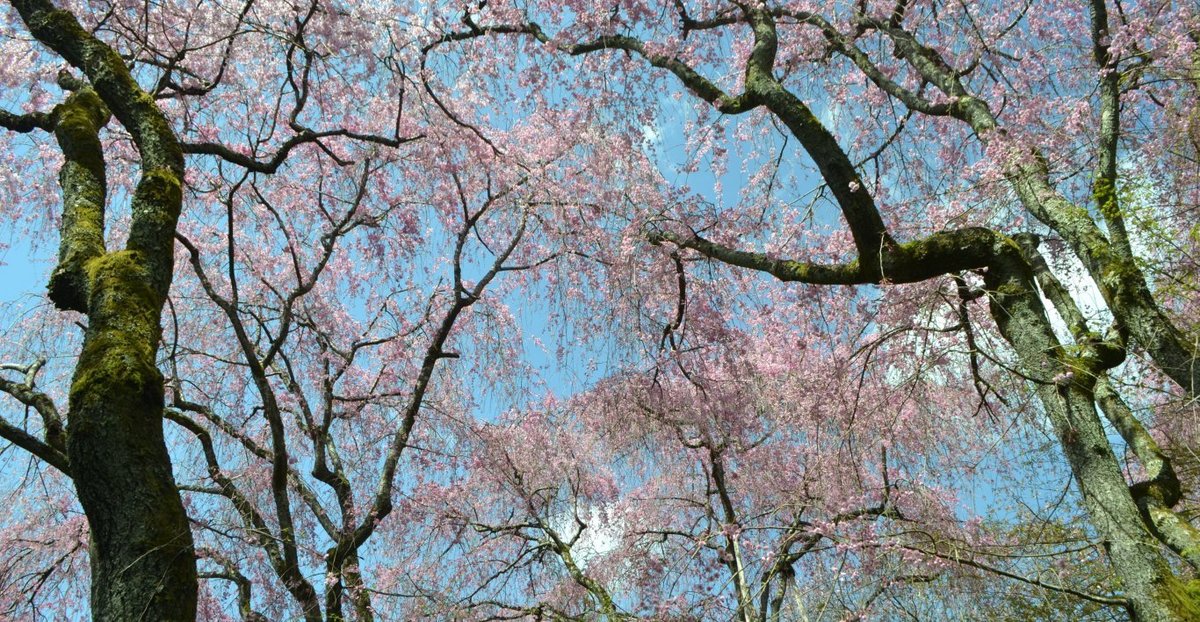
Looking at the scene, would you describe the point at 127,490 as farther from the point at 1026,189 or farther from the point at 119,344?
the point at 1026,189

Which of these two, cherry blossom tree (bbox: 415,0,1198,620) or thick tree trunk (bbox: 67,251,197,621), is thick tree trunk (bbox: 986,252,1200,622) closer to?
cherry blossom tree (bbox: 415,0,1198,620)

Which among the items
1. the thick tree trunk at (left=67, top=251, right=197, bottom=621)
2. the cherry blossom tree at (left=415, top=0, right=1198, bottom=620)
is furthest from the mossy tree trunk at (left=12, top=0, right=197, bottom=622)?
the cherry blossom tree at (left=415, top=0, right=1198, bottom=620)

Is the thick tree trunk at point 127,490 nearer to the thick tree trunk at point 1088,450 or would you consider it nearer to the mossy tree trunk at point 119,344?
the mossy tree trunk at point 119,344

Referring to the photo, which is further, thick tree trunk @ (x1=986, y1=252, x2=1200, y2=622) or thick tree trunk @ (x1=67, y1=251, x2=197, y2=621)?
thick tree trunk @ (x1=986, y1=252, x2=1200, y2=622)

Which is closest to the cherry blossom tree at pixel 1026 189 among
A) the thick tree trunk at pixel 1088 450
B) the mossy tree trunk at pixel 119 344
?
the thick tree trunk at pixel 1088 450

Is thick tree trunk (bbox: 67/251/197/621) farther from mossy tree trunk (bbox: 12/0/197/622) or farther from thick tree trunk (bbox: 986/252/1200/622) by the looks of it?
thick tree trunk (bbox: 986/252/1200/622)

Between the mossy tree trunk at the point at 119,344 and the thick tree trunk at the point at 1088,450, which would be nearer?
the mossy tree trunk at the point at 119,344

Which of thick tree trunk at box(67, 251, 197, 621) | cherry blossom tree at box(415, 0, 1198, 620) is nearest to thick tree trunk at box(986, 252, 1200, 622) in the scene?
cherry blossom tree at box(415, 0, 1198, 620)

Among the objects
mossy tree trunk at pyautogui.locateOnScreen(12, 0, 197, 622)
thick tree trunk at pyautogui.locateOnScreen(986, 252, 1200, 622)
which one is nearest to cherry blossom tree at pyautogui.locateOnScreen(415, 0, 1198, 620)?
thick tree trunk at pyautogui.locateOnScreen(986, 252, 1200, 622)

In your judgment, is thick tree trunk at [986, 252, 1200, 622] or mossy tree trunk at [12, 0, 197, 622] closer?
mossy tree trunk at [12, 0, 197, 622]

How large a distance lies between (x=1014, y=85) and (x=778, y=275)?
11.2 feet

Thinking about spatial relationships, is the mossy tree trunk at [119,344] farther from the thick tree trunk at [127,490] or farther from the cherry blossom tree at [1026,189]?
the cherry blossom tree at [1026,189]

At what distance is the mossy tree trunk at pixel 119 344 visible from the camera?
229 cm

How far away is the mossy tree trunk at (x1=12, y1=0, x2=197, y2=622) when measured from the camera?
2.29m
